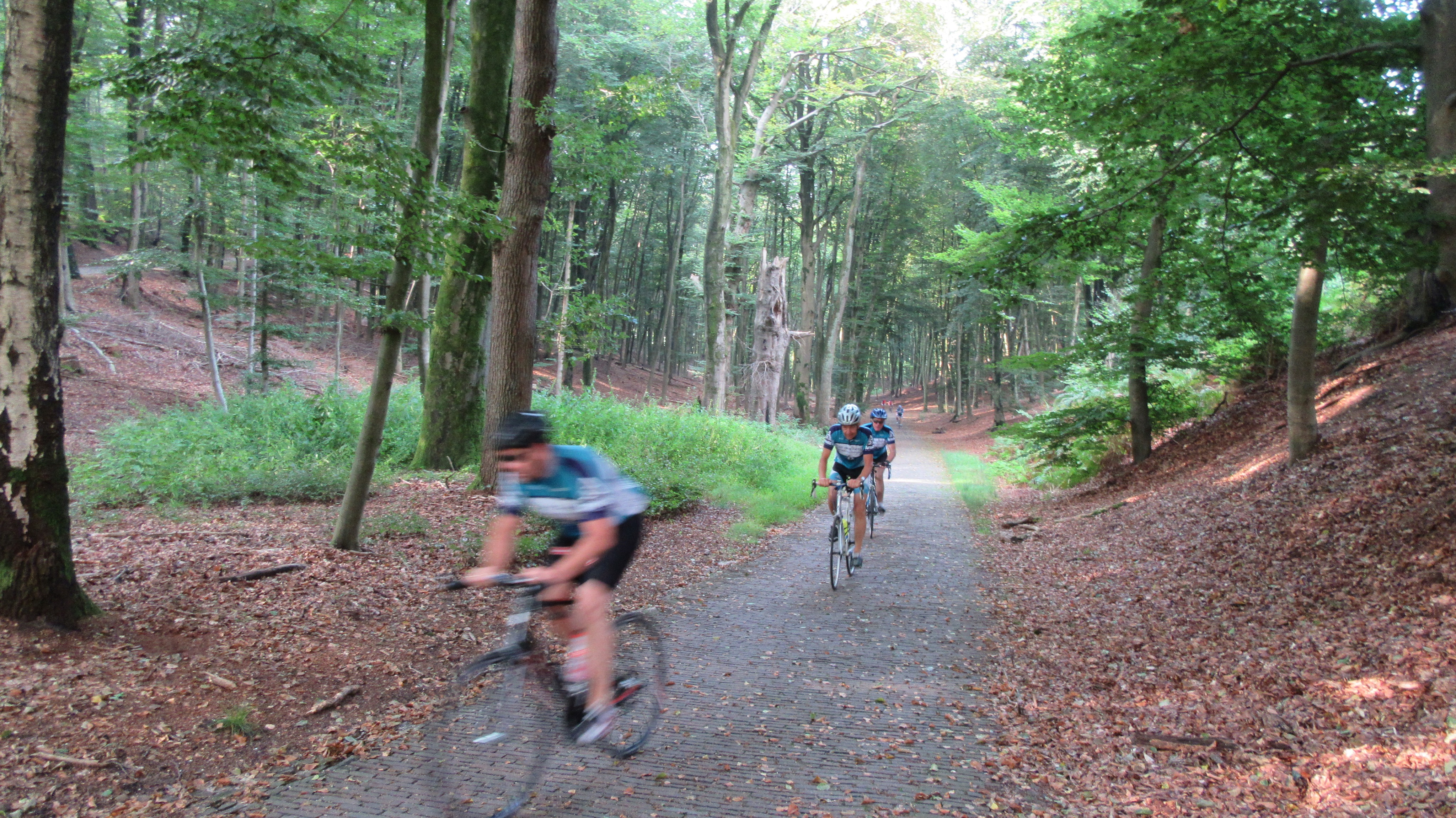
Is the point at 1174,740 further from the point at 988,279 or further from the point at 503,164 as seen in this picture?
the point at 503,164

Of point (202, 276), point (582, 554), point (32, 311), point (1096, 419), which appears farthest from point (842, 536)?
point (202, 276)

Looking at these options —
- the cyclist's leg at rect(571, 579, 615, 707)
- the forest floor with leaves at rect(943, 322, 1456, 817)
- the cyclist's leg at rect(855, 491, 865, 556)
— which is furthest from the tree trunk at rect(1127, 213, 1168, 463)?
the cyclist's leg at rect(571, 579, 615, 707)

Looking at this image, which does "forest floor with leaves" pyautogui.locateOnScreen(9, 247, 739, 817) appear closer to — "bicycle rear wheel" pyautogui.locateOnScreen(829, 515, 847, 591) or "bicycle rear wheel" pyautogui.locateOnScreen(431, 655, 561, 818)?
"bicycle rear wheel" pyautogui.locateOnScreen(431, 655, 561, 818)

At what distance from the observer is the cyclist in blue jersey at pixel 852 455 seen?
909 cm

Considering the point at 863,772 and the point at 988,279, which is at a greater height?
the point at 988,279

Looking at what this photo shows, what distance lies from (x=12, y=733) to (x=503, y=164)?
9.33 metres

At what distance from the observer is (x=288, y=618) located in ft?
18.4

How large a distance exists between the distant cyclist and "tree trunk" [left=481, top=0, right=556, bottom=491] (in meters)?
5.07

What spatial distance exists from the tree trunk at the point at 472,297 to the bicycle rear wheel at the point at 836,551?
6048 mm

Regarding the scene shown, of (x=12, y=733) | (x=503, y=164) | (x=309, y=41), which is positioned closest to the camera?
(x=12, y=733)

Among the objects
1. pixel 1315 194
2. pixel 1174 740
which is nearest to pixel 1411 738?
pixel 1174 740

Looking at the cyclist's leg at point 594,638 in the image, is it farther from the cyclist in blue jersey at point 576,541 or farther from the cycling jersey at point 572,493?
the cycling jersey at point 572,493

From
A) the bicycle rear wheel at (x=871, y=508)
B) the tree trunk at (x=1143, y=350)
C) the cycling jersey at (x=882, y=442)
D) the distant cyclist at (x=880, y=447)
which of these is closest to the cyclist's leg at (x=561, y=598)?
the cycling jersey at (x=882, y=442)

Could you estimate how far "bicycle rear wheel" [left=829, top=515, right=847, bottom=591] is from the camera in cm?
832
